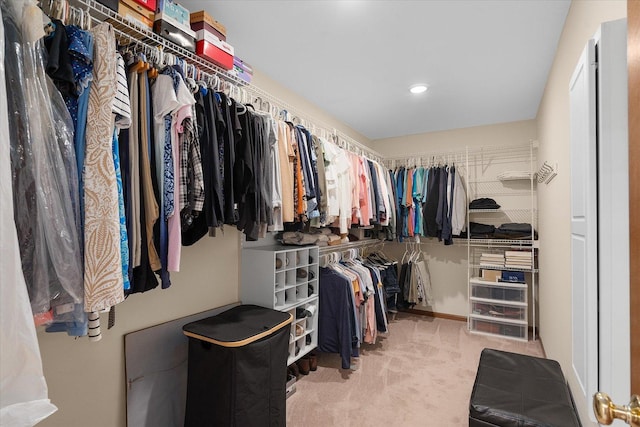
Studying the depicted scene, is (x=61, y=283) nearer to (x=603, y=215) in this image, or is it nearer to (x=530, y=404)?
(x=603, y=215)

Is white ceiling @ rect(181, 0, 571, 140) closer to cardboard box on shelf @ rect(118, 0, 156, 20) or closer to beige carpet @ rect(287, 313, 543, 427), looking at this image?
cardboard box on shelf @ rect(118, 0, 156, 20)

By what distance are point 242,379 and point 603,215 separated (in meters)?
1.54

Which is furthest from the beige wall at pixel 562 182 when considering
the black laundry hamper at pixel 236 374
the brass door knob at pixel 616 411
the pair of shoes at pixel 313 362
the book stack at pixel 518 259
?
the pair of shoes at pixel 313 362

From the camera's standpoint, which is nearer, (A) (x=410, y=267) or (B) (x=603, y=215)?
(B) (x=603, y=215)

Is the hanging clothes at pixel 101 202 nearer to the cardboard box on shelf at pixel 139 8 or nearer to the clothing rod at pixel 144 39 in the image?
the clothing rod at pixel 144 39

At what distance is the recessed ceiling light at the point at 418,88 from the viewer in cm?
280

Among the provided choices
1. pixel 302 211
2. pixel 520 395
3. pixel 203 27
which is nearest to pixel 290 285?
pixel 302 211

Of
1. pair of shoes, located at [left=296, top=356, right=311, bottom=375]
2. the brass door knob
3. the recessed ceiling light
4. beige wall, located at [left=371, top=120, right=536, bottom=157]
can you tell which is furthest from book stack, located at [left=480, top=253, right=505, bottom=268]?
the brass door knob

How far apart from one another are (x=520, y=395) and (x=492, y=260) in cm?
219

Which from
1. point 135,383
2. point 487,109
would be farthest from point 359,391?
point 487,109

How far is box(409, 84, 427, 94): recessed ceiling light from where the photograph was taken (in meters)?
2.80

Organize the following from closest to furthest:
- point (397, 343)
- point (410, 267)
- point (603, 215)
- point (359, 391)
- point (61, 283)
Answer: point (603, 215) → point (61, 283) → point (359, 391) → point (397, 343) → point (410, 267)

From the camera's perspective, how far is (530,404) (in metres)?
1.53

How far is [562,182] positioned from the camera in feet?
6.27
